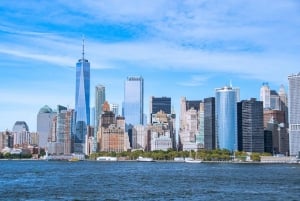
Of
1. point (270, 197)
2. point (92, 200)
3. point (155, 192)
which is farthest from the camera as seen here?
point (155, 192)

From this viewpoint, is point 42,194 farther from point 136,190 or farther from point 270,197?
point 270,197

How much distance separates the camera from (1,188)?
3226 inches

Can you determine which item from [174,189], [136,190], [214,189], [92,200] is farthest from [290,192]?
[92,200]

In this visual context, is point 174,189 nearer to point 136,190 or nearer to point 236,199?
point 136,190

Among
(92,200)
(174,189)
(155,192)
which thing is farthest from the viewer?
(174,189)

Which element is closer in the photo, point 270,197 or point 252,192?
point 270,197

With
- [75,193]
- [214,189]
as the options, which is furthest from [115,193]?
[214,189]

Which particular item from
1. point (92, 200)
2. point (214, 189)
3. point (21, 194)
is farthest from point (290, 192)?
point (21, 194)

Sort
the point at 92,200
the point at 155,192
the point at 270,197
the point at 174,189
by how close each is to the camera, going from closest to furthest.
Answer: the point at 92,200, the point at 270,197, the point at 155,192, the point at 174,189

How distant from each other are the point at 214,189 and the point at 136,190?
37.7 ft

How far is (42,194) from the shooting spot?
71938 mm

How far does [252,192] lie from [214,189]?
6866 millimetres

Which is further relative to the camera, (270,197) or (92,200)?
(270,197)

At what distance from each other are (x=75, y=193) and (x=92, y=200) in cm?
904
